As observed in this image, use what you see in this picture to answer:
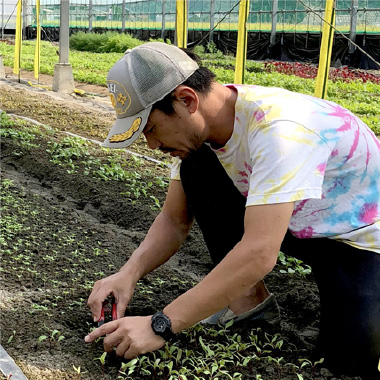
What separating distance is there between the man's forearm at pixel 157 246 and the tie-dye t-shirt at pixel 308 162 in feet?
1.21

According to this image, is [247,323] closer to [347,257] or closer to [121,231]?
[347,257]

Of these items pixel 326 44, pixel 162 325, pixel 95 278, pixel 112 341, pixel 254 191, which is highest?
Answer: pixel 326 44

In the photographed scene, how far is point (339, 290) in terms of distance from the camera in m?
2.29

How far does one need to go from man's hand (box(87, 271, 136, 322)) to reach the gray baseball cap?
63cm

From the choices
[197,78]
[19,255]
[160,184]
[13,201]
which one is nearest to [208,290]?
[197,78]

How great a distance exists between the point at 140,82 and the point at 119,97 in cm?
9

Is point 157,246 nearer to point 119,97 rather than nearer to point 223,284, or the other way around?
point 223,284

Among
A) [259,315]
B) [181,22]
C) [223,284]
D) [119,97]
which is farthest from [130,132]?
[181,22]

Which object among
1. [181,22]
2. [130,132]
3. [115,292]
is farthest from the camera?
[181,22]

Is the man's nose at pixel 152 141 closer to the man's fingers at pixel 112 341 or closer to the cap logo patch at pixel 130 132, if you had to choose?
the cap logo patch at pixel 130 132

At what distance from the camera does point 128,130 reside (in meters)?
2.04

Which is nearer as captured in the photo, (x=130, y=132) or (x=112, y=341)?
(x=130, y=132)

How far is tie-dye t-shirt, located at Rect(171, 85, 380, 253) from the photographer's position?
1.91m

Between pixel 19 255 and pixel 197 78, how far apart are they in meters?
1.71
